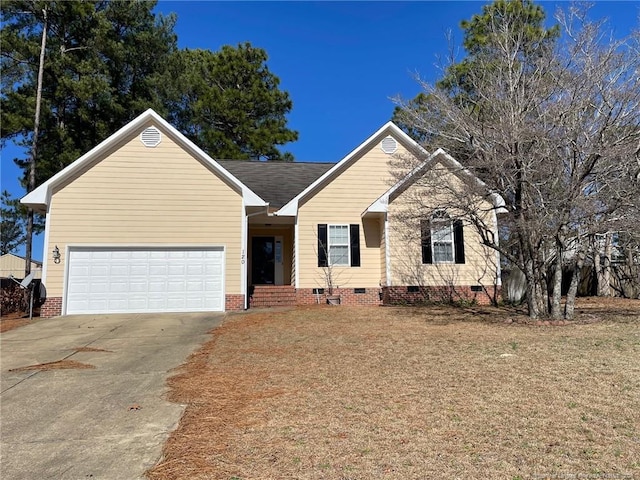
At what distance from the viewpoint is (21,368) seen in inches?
281

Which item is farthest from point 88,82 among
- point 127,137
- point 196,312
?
point 196,312

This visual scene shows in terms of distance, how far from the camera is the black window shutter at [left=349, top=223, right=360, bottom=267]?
15727 mm

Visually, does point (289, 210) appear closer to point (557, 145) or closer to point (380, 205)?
point (380, 205)

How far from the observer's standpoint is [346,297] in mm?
15516

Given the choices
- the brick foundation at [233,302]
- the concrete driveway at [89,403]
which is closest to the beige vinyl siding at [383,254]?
the brick foundation at [233,302]

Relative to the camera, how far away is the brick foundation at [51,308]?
13.0 metres

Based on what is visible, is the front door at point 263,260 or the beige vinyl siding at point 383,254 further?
the front door at point 263,260

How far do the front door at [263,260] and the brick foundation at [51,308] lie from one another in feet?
21.0

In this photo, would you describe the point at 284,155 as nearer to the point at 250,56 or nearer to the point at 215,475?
the point at 250,56

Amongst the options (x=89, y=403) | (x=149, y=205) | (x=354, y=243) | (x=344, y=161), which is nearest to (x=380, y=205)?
(x=354, y=243)

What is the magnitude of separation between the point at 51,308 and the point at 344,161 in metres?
10.2

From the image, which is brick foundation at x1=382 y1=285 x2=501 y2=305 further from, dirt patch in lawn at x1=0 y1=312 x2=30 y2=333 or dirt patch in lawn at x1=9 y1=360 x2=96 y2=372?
dirt patch in lawn at x1=0 y1=312 x2=30 y2=333

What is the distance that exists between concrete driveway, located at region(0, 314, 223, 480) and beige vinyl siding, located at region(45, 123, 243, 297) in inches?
154

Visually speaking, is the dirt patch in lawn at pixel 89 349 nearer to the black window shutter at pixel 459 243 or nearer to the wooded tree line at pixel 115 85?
the black window shutter at pixel 459 243
